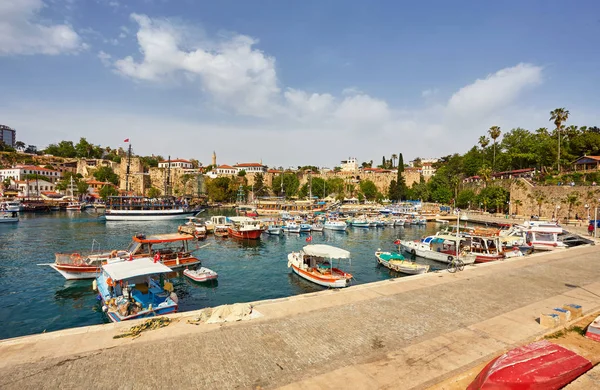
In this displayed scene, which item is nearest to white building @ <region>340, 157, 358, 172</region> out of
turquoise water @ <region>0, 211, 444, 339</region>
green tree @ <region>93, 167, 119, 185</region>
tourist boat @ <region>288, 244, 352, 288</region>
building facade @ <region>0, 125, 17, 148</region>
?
green tree @ <region>93, 167, 119, 185</region>

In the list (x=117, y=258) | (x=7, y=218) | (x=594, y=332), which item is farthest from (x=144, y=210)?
(x=594, y=332)

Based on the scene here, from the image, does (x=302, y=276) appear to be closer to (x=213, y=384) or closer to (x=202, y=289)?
(x=202, y=289)

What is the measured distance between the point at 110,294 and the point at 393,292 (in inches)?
437

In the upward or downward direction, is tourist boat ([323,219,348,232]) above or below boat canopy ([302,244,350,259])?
below

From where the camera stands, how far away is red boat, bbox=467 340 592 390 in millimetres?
4996

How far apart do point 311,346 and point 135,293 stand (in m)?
8.36

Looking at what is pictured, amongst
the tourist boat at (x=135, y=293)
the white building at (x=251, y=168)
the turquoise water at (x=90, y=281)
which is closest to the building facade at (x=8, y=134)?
the white building at (x=251, y=168)

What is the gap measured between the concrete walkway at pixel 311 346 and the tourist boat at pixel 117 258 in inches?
423

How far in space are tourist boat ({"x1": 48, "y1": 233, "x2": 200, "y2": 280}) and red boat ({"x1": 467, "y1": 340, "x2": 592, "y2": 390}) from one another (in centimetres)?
1666

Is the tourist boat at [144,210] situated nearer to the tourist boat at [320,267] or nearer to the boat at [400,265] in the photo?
the tourist boat at [320,267]

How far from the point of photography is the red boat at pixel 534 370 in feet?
16.4

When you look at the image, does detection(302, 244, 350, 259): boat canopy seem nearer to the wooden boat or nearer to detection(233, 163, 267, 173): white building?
the wooden boat

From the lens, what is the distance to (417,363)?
706cm

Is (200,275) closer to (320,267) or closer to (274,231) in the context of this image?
(320,267)
